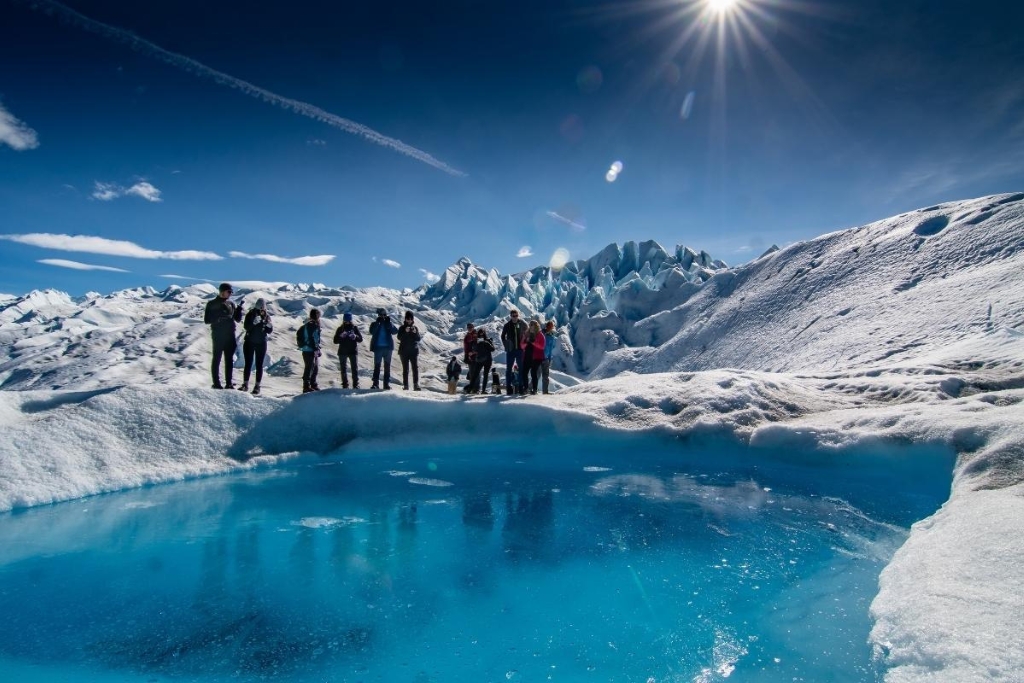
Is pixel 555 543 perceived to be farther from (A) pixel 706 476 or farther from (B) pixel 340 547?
(A) pixel 706 476

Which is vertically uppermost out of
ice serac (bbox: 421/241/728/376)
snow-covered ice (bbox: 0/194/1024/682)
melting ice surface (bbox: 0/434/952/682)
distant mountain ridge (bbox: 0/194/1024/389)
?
ice serac (bbox: 421/241/728/376)

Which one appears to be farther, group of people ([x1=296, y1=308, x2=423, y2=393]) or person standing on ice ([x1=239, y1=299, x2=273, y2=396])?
group of people ([x1=296, y1=308, x2=423, y2=393])

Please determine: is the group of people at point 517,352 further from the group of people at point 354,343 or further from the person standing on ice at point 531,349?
the group of people at point 354,343

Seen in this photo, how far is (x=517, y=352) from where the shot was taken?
1254cm

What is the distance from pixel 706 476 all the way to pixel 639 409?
8.24ft

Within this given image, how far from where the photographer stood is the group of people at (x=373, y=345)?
992 cm

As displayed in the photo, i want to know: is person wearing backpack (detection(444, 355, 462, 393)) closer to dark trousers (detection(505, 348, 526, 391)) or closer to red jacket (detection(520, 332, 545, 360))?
dark trousers (detection(505, 348, 526, 391))

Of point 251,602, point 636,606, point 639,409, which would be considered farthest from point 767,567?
point 639,409

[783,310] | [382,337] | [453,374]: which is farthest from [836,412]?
[783,310]

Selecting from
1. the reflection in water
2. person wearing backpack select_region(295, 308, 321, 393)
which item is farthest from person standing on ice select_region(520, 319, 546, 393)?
the reflection in water

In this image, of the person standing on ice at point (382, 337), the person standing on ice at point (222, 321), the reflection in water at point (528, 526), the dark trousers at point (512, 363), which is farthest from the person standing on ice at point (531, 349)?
the person standing on ice at point (222, 321)

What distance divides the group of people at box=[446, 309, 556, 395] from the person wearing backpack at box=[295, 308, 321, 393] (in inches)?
133

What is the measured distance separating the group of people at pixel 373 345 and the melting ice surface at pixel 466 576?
306 centimetres

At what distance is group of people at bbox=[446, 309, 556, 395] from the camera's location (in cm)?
1221
